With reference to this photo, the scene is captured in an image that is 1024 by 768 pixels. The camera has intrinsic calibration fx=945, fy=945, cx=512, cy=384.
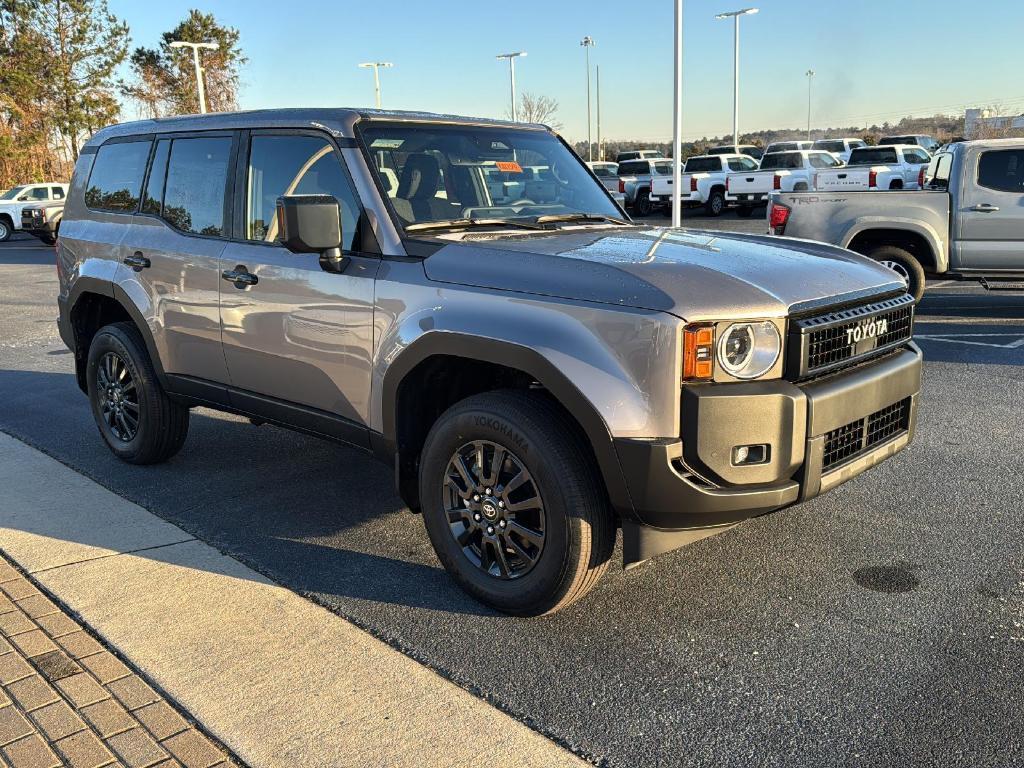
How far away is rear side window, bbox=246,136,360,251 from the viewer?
4105 millimetres

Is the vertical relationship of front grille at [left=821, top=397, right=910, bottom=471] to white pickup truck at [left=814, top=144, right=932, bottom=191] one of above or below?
below

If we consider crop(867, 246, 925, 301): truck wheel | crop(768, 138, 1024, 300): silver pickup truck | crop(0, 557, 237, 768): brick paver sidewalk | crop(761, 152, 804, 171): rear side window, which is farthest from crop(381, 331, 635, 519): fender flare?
crop(761, 152, 804, 171): rear side window

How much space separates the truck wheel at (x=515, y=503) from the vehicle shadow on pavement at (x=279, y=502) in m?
0.22

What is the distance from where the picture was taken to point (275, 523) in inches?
184

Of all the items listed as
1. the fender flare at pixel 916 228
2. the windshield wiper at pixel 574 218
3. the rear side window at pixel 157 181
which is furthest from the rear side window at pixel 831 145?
the rear side window at pixel 157 181

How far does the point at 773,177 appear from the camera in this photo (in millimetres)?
26844

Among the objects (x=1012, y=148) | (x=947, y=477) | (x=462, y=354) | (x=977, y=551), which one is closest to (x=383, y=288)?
(x=462, y=354)

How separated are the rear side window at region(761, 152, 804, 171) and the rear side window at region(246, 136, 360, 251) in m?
25.6

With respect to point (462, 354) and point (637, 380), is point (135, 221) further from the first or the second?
point (637, 380)

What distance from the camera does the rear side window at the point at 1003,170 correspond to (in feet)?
34.3

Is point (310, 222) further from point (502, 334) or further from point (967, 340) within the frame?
point (967, 340)

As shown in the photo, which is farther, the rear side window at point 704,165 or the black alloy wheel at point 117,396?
the rear side window at point 704,165

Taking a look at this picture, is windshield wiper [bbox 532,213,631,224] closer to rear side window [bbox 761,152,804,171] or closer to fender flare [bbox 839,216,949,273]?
fender flare [bbox 839,216,949,273]

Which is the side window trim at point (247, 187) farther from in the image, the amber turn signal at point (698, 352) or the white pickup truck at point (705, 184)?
the white pickup truck at point (705, 184)
